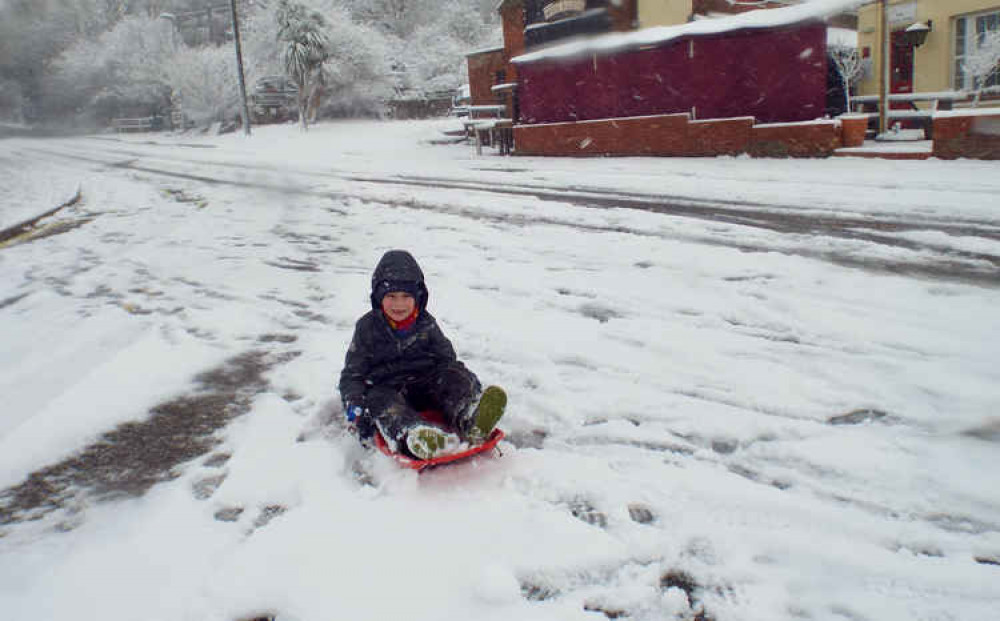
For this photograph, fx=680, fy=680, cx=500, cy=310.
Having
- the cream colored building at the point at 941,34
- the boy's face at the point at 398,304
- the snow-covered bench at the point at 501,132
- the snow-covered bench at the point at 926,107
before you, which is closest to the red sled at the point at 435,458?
the boy's face at the point at 398,304

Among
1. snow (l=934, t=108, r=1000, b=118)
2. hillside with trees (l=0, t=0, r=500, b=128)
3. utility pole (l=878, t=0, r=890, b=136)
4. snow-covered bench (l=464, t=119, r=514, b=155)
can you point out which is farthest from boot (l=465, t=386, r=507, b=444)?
hillside with trees (l=0, t=0, r=500, b=128)

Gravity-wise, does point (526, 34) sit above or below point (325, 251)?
above

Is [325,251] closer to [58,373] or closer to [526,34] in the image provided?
[58,373]

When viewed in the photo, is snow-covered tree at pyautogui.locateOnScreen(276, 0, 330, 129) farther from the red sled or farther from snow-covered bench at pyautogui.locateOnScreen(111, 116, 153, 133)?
the red sled

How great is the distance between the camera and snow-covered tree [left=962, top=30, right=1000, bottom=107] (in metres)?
14.7

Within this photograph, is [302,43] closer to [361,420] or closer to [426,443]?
[361,420]

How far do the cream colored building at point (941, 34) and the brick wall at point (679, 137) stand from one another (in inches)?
263

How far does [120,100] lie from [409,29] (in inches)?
840

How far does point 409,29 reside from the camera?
52.3 meters

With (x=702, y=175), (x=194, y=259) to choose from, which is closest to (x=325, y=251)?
(x=194, y=259)

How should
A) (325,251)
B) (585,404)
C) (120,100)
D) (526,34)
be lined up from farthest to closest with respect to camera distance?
1. (120,100)
2. (526,34)
3. (325,251)
4. (585,404)

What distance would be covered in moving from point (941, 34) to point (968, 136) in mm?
8333

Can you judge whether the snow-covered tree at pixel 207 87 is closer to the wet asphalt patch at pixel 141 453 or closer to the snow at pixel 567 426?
the snow at pixel 567 426

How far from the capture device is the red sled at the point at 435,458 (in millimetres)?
2734
